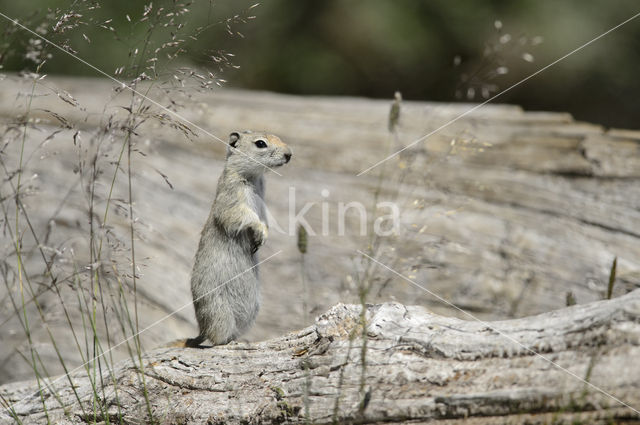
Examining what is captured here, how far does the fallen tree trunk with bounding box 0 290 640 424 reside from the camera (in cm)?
247

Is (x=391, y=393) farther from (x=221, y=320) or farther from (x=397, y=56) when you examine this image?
(x=397, y=56)

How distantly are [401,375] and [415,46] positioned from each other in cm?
713

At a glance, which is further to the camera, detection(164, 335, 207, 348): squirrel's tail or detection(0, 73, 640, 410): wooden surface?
detection(0, 73, 640, 410): wooden surface

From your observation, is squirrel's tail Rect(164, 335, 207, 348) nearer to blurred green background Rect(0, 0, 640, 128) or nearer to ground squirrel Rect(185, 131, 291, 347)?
ground squirrel Rect(185, 131, 291, 347)

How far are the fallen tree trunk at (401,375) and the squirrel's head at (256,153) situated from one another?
1.28 meters

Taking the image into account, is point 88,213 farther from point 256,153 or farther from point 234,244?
point 256,153

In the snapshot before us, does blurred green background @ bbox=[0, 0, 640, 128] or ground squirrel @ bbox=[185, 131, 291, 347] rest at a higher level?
blurred green background @ bbox=[0, 0, 640, 128]

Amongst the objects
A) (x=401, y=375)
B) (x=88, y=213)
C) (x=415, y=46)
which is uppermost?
(x=415, y=46)

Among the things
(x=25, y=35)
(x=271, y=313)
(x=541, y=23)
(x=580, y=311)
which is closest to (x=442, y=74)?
(x=541, y=23)

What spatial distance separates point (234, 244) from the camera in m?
4.01

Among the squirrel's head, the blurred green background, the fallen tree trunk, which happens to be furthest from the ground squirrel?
the blurred green background

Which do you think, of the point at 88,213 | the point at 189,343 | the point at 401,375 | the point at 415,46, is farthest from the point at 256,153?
the point at 415,46

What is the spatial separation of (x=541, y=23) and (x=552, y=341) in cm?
690

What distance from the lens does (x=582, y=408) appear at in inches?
93.7
